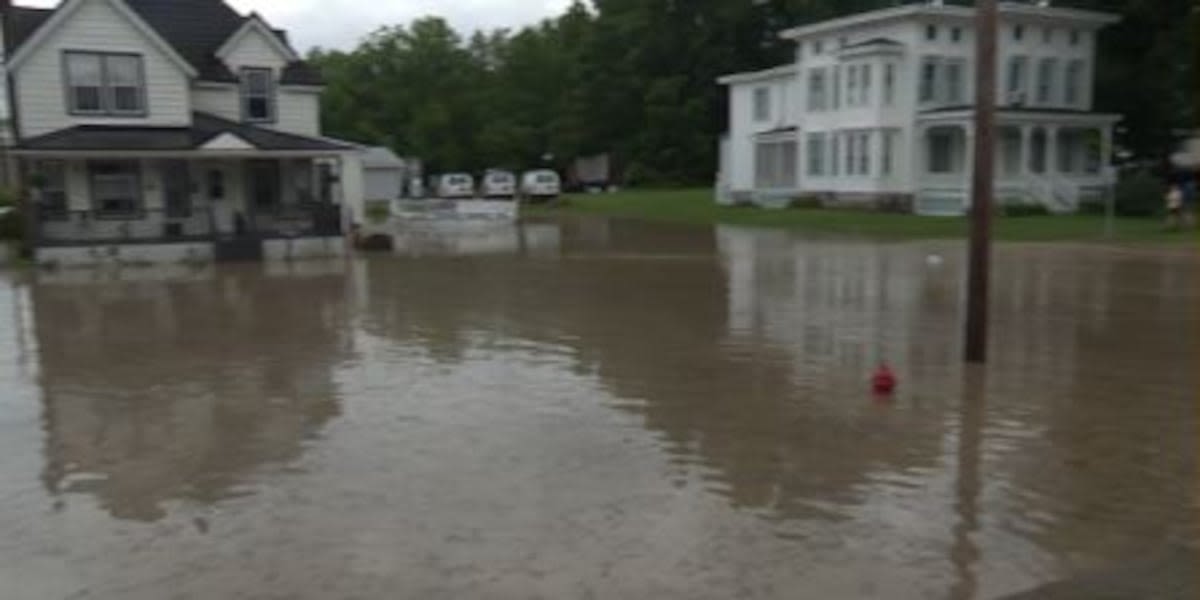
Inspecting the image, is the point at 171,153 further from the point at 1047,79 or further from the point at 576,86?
the point at 576,86

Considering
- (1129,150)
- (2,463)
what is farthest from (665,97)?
(2,463)

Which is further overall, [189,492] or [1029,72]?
[1029,72]

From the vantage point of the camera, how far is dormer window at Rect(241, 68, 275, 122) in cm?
3509

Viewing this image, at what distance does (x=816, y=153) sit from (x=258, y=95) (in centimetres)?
2388

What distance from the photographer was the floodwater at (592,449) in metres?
6.84

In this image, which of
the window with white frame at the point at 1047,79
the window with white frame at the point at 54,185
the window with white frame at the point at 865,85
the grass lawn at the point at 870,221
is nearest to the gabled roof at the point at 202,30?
the window with white frame at the point at 54,185

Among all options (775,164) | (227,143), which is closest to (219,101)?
(227,143)

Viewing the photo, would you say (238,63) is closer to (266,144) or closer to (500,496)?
(266,144)

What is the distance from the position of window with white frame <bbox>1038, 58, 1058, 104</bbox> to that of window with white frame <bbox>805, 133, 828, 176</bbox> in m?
8.58

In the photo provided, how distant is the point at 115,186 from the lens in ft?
105

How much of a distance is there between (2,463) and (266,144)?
2366 centimetres

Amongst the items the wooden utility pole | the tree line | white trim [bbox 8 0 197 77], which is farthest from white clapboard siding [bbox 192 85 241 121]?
the tree line

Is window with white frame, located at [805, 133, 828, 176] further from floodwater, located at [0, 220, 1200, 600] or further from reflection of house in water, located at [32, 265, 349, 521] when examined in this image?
reflection of house in water, located at [32, 265, 349, 521]

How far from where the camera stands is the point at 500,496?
8258 millimetres
